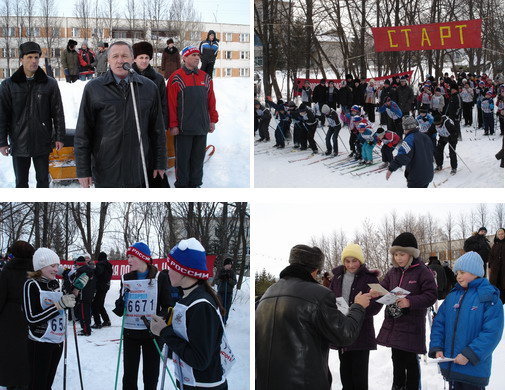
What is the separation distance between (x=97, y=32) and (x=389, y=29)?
3.11m

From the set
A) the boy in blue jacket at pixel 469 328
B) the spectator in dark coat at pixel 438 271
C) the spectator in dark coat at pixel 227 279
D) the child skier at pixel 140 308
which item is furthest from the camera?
the spectator in dark coat at pixel 438 271

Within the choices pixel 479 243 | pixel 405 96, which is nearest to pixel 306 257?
pixel 479 243

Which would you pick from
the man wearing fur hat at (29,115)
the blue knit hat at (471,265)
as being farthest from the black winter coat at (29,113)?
the blue knit hat at (471,265)

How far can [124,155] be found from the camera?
346 cm

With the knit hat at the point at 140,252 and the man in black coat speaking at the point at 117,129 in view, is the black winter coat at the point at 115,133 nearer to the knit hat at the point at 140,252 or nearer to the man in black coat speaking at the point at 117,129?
the man in black coat speaking at the point at 117,129

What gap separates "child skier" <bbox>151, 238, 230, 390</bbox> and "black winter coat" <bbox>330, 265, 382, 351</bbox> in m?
0.98

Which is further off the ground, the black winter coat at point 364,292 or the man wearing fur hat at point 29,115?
the man wearing fur hat at point 29,115

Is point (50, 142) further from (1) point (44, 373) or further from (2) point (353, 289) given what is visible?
(2) point (353, 289)

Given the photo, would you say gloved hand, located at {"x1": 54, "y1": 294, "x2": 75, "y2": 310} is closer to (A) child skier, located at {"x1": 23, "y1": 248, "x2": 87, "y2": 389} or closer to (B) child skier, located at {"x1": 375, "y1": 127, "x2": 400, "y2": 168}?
(A) child skier, located at {"x1": 23, "y1": 248, "x2": 87, "y2": 389}

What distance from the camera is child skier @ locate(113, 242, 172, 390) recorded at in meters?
3.39

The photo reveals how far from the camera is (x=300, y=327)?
8.11ft

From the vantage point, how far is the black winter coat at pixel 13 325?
3441 millimetres

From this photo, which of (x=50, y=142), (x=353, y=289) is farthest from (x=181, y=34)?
(x=353, y=289)

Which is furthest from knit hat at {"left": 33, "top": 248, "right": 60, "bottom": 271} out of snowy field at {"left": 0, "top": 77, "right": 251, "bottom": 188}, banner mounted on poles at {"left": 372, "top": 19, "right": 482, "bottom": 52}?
banner mounted on poles at {"left": 372, "top": 19, "right": 482, "bottom": 52}
